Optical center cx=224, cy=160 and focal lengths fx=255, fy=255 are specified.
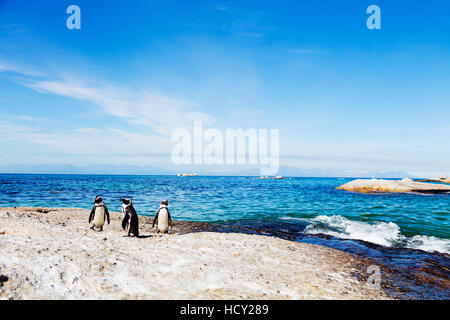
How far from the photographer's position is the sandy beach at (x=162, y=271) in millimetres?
5230

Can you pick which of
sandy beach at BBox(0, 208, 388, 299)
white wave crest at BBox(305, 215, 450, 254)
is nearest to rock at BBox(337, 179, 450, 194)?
white wave crest at BBox(305, 215, 450, 254)

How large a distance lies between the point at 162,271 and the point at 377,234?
12176 millimetres

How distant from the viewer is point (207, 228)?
14.8 m

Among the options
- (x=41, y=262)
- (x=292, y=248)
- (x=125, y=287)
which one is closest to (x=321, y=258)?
(x=292, y=248)

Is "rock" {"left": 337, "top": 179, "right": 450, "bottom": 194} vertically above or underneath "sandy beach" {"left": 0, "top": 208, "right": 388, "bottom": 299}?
underneath

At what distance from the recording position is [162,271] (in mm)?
6219

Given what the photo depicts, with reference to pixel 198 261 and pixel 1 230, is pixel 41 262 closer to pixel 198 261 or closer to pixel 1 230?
pixel 198 261

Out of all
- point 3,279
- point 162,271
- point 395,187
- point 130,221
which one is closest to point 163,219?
point 130,221

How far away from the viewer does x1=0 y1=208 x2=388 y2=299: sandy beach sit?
523cm

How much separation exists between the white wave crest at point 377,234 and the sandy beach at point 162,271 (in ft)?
16.5

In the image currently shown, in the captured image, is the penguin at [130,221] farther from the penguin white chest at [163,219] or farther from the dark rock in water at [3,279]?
the dark rock in water at [3,279]

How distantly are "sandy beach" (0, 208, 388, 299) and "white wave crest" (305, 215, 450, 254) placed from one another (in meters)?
5.02

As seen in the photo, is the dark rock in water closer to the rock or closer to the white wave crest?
the white wave crest
